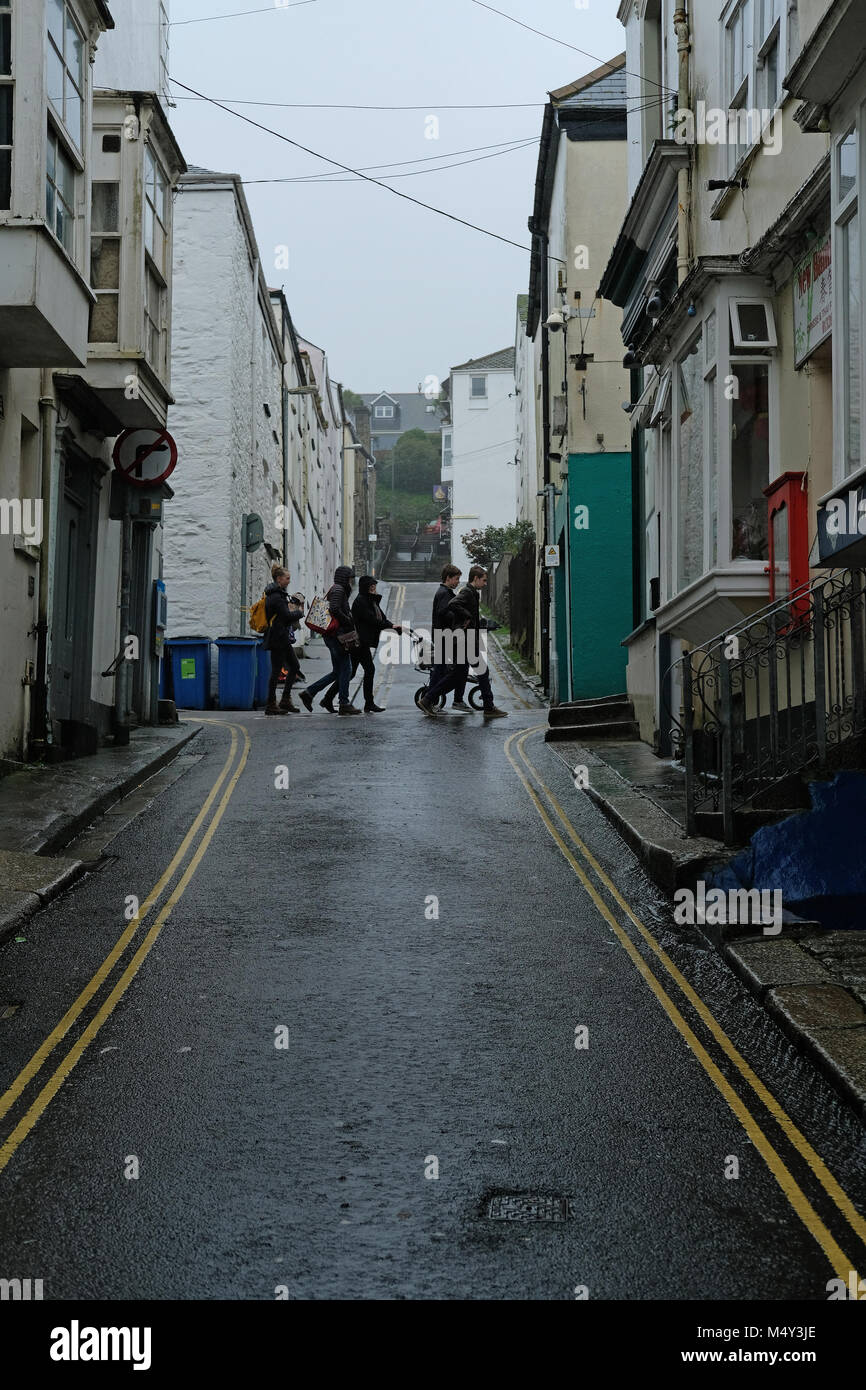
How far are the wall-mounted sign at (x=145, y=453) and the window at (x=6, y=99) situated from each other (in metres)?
5.06

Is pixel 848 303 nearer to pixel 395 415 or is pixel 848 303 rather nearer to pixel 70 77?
pixel 70 77

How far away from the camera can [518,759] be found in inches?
614

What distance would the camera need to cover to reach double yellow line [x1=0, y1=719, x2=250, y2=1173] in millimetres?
5945

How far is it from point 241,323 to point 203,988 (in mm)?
24954

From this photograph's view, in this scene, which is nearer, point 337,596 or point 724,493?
point 724,493

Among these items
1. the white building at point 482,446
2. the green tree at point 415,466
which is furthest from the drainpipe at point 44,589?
the green tree at point 415,466

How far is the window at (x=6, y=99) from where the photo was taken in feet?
39.0

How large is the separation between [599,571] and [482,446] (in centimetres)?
5004

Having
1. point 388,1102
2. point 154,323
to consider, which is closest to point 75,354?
point 154,323

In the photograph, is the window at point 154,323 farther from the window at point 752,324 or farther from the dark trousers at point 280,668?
the window at point 752,324

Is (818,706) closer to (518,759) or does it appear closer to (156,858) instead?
(156,858)

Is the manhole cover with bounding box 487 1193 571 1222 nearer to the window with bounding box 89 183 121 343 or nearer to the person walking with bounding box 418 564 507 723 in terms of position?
the window with bounding box 89 183 121 343

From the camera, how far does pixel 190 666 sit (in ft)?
78.2
